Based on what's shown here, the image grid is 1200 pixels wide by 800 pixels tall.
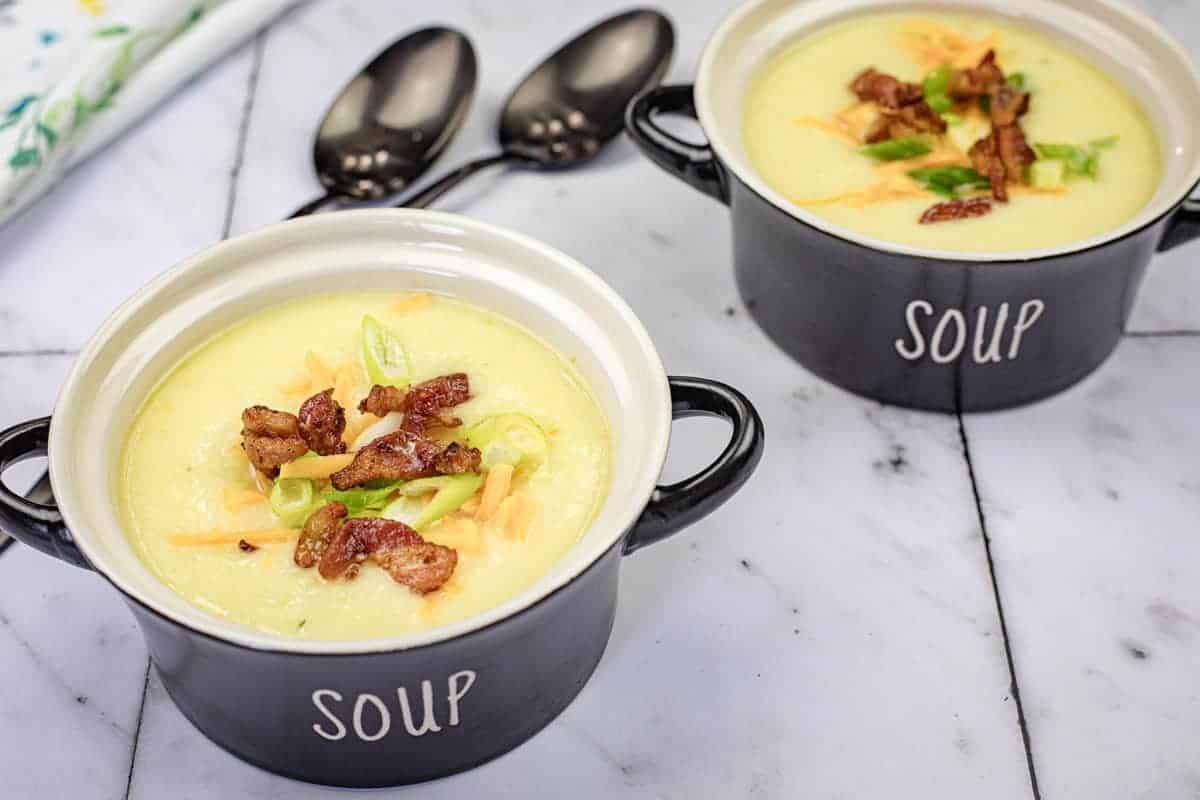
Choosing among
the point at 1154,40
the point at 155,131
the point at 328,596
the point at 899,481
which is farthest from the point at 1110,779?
the point at 155,131

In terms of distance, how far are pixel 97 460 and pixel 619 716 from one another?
0.55 meters

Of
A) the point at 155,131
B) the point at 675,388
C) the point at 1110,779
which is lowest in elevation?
the point at 1110,779

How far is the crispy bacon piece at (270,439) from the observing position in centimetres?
146

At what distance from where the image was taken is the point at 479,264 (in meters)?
1.67

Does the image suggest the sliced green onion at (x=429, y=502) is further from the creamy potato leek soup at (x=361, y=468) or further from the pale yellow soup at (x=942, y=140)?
the pale yellow soup at (x=942, y=140)

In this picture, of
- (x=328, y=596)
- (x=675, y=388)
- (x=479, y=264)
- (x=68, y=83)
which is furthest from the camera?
(x=68, y=83)

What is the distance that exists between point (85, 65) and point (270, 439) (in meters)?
0.97

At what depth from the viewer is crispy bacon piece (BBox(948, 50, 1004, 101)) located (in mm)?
1955

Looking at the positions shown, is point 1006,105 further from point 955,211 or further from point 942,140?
point 955,211

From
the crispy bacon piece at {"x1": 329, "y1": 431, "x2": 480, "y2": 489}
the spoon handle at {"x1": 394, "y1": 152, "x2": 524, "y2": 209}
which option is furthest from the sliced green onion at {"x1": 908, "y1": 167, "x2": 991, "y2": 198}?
the crispy bacon piece at {"x1": 329, "y1": 431, "x2": 480, "y2": 489}

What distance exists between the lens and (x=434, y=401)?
1550 millimetres

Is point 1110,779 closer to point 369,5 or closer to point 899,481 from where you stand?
point 899,481

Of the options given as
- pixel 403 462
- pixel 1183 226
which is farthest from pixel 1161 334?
pixel 403 462

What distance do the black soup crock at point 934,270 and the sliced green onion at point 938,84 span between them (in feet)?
0.61
